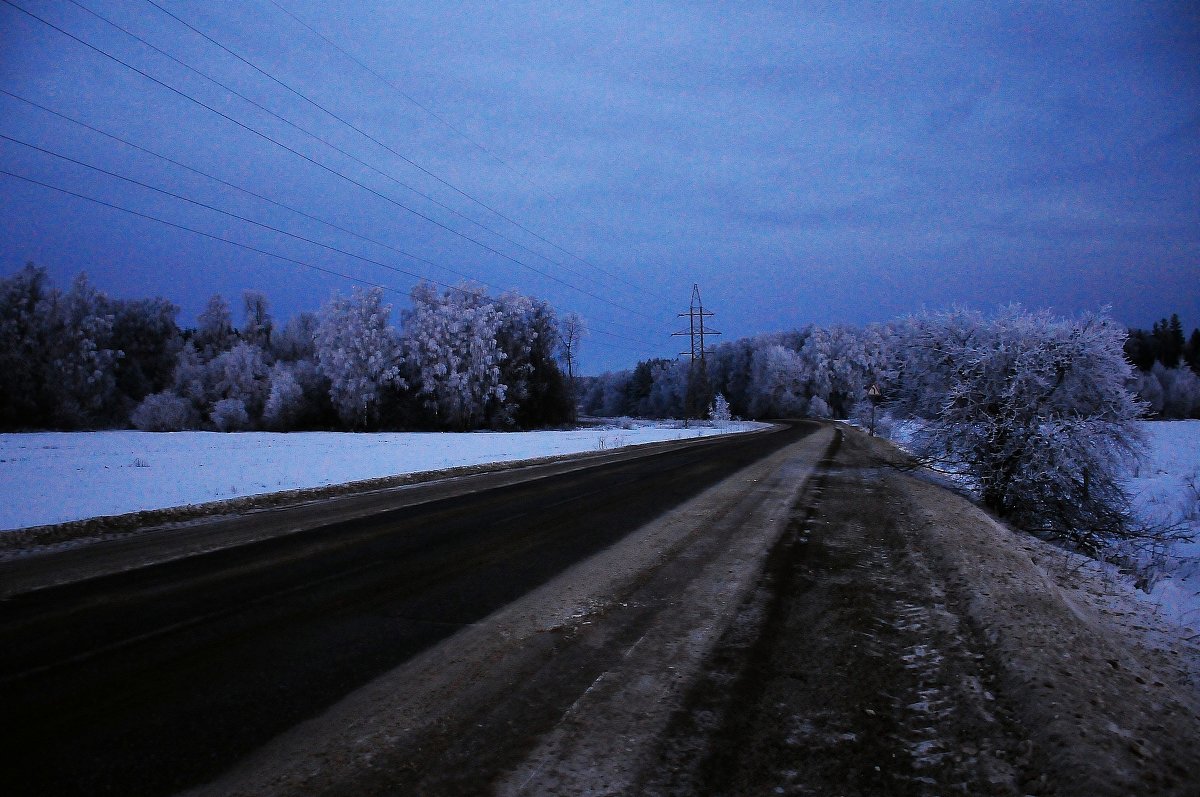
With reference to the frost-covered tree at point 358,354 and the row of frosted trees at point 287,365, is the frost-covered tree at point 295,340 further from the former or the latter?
the frost-covered tree at point 358,354

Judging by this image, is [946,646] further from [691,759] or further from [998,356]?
[998,356]

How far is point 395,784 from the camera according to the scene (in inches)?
99.1

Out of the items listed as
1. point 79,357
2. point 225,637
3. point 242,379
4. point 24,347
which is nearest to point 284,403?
point 242,379

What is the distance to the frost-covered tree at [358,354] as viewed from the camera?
53.7 meters

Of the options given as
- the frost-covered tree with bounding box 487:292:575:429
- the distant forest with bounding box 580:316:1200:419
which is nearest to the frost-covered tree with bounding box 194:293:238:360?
the frost-covered tree with bounding box 487:292:575:429

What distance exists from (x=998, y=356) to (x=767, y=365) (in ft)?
281

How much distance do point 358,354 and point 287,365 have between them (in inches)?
359

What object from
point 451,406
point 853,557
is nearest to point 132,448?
point 853,557

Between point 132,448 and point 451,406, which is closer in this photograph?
point 132,448

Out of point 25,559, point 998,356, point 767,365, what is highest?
point 767,365

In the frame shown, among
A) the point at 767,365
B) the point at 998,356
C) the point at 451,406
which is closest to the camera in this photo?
the point at 998,356

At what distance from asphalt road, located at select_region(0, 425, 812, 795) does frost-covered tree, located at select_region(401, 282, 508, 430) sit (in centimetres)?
4792

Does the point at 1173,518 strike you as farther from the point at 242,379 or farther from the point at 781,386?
the point at 781,386

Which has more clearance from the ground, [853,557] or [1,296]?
[1,296]
